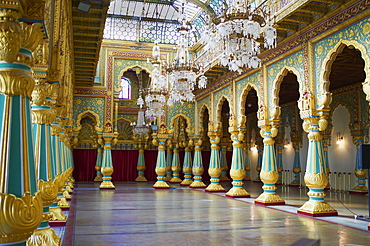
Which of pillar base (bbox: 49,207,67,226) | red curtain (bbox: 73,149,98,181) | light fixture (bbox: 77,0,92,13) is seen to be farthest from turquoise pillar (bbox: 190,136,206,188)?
pillar base (bbox: 49,207,67,226)

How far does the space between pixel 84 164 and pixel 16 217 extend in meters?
20.8

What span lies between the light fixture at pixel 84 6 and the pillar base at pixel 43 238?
529cm

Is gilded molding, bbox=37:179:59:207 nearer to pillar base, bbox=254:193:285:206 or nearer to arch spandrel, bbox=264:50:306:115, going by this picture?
arch spandrel, bbox=264:50:306:115

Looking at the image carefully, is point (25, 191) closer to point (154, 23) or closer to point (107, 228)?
point (107, 228)

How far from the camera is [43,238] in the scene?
15.6ft

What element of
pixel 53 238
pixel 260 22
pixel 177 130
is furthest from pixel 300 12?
pixel 177 130

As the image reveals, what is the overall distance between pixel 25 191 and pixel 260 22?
19.0 ft

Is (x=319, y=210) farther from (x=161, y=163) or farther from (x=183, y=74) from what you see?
(x=161, y=163)

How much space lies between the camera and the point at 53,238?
487 cm

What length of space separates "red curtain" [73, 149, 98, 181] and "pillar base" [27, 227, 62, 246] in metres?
18.0

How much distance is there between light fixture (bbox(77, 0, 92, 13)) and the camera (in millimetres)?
8374

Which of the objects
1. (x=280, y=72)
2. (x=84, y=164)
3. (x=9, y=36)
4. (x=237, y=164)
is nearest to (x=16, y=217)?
(x=9, y=36)

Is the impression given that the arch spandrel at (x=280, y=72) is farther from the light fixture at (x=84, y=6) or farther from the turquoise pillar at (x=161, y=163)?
the turquoise pillar at (x=161, y=163)

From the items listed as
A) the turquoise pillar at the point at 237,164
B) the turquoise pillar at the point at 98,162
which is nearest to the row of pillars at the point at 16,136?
the turquoise pillar at the point at 237,164
